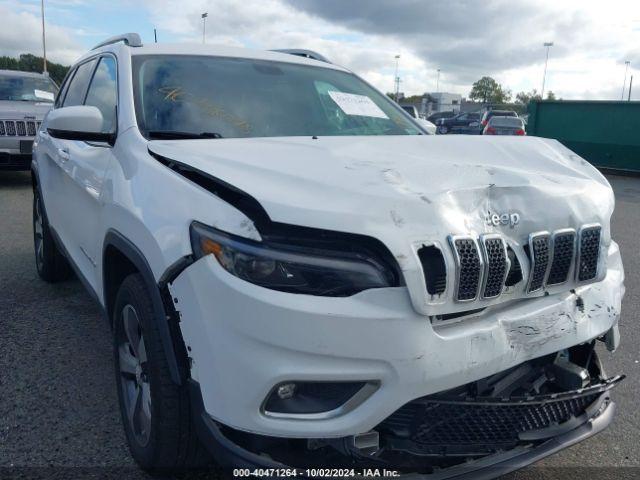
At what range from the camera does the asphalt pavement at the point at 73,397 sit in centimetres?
251

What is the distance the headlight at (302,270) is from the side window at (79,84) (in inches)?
105

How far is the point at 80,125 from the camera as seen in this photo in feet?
8.91

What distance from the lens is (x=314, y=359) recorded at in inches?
68.0

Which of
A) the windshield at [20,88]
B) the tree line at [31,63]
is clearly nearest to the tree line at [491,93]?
the tree line at [31,63]

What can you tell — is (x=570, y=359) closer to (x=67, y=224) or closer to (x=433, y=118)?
(x=67, y=224)

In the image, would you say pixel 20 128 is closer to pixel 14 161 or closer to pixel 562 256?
pixel 14 161

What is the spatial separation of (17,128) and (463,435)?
9.18m

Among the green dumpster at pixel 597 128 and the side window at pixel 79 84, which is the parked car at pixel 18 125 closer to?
the side window at pixel 79 84

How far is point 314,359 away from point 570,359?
4.15 feet

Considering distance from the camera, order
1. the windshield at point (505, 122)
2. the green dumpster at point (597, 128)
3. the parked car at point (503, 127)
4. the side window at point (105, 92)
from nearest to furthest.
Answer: the side window at point (105, 92) < the green dumpster at point (597, 128) < the parked car at point (503, 127) < the windshield at point (505, 122)

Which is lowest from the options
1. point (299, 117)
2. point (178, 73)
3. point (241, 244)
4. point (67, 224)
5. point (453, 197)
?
point (67, 224)

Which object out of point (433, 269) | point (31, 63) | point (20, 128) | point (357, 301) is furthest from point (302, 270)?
point (31, 63)

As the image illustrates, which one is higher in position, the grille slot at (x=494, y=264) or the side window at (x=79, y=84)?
the side window at (x=79, y=84)

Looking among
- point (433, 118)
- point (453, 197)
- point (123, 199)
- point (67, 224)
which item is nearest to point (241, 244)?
point (453, 197)
